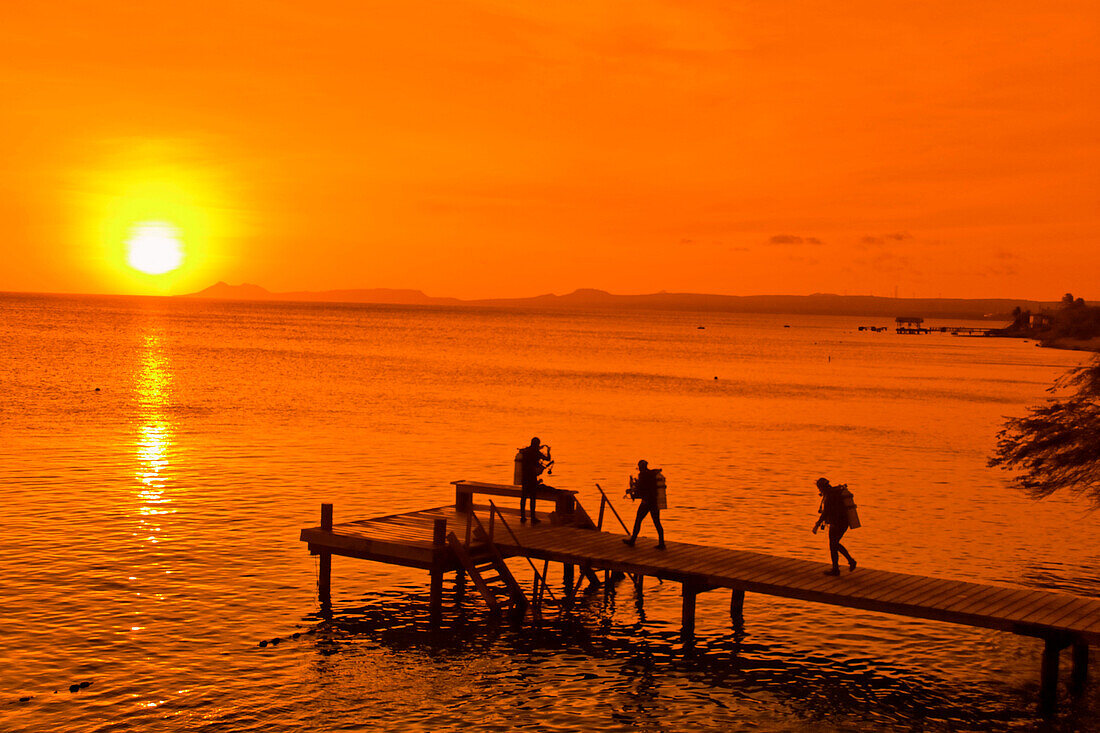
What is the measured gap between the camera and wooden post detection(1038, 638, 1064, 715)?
19.7 meters

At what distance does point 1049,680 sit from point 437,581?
12889mm

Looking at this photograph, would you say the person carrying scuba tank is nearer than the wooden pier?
No

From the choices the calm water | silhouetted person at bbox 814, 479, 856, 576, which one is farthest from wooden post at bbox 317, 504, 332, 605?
silhouetted person at bbox 814, 479, 856, 576

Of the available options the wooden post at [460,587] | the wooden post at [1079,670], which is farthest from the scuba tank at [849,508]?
the wooden post at [460,587]

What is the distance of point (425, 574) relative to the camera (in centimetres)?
2919

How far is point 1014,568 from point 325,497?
910 inches

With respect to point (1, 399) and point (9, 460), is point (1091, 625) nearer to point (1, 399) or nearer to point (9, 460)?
point (9, 460)

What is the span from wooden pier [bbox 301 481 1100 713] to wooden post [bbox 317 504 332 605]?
0.03 m

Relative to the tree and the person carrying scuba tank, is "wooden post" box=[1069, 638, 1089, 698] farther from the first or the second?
the person carrying scuba tank

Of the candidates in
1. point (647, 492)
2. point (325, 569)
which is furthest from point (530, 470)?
point (325, 569)

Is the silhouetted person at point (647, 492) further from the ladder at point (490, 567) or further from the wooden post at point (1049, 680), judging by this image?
the wooden post at point (1049, 680)

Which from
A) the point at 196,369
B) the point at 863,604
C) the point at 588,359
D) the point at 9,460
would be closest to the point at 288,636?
the point at 863,604

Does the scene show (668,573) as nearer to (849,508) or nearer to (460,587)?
(849,508)

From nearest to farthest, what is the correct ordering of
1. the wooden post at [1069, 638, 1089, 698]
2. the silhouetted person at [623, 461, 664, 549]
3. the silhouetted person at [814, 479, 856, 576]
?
1. the wooden post at [1069, 638, 1089, 698]
2. the silhouetted person at [814, 479, 856, 576]
3. the silhouetted person at [623, 461, 664, 549]
